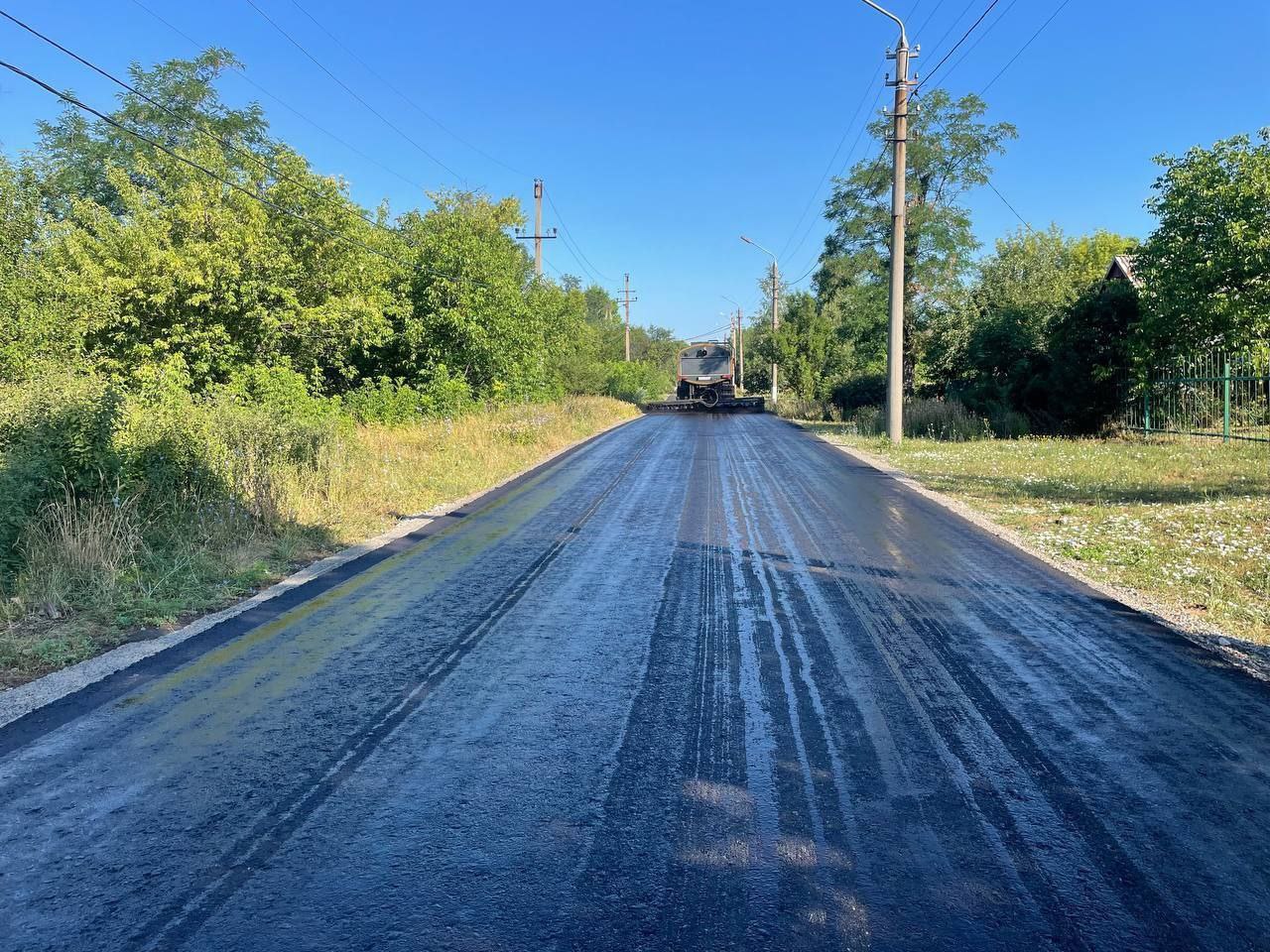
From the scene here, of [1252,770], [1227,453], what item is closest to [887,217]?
[1227,453]

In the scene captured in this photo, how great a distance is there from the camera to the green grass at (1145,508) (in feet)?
23.5

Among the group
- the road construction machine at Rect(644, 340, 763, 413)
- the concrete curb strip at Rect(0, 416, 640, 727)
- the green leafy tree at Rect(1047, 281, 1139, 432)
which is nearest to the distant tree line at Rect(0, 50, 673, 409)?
the concrete curb strip at Rect(0, 416, 640, 727)

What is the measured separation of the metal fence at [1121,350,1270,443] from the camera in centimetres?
1819

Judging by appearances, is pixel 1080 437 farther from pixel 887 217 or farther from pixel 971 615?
pixel 971 615

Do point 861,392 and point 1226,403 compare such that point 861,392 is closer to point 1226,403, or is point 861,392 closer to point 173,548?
point 1226,403

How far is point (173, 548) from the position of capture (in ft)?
27.0

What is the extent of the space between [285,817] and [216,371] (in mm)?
18464

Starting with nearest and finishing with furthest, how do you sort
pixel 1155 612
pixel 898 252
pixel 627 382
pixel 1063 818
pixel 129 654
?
pixel 1063 818
pixel 129 654
pixel 1155 612
pixel 898 252
pixel 627 382

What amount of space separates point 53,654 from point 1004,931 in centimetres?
556

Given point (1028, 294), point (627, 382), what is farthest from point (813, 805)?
point (627, 382)

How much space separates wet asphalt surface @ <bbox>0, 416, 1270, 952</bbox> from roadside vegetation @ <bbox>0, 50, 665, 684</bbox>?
212 centimetres

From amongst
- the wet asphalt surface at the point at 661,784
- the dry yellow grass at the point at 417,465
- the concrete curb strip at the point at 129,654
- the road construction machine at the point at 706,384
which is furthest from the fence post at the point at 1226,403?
the road construction machine at the point at 706,384

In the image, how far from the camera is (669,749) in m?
4.12

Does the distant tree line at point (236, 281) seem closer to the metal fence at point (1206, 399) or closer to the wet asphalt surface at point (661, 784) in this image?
the wet asphalt surface at point (661, 784)
